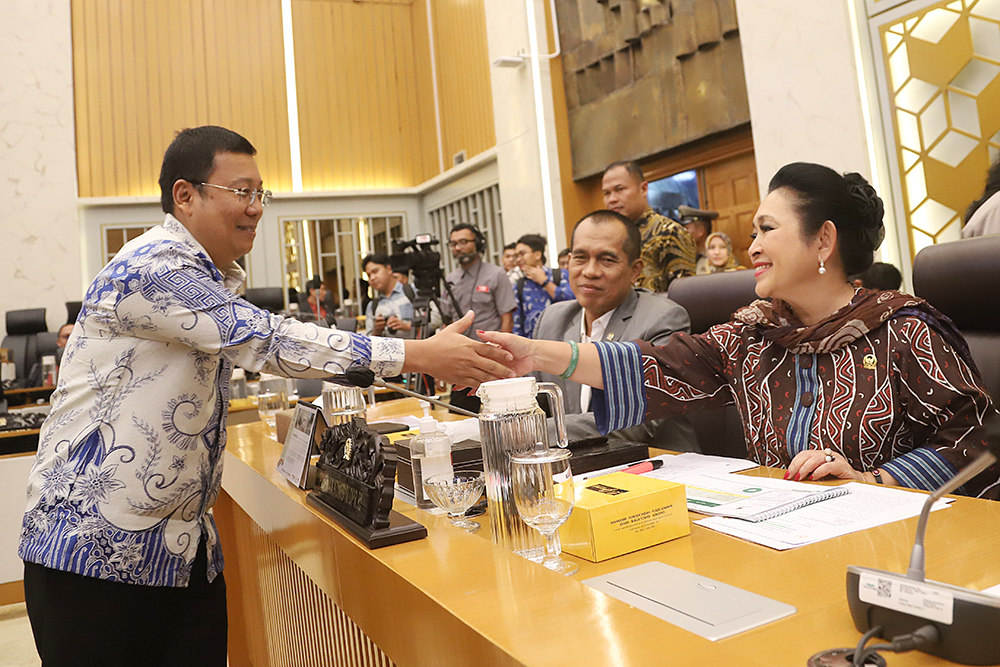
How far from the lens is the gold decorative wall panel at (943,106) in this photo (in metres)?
3.96

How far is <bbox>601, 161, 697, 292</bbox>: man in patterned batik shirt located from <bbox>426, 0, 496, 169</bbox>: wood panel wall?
214 inches

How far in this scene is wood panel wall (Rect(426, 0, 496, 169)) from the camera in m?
8.74

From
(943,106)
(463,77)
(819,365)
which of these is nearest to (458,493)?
(819,365)

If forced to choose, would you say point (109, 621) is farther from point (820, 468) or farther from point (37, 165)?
point (37, 165)

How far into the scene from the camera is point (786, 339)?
1.50 m

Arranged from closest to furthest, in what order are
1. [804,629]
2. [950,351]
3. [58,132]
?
[804,629], [950,351], [58,132]

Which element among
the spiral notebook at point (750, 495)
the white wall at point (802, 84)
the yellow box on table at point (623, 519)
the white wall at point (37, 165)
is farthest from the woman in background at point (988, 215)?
the white wall at point (37, 165)

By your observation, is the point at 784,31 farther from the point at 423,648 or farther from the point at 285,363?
the point at 423,648

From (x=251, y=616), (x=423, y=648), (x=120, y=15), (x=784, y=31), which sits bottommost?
(x=251, y=616)

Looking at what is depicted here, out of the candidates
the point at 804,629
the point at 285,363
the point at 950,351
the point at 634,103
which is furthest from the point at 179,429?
the point at 634,103

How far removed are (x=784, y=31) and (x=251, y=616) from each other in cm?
448

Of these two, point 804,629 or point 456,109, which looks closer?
point 804,629

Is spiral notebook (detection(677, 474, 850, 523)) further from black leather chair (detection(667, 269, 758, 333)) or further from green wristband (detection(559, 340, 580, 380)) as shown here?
black leather chair (detection(667, 269, 758, 333))

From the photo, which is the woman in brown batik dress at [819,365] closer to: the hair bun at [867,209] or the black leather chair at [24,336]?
the hair bun at [867,209]
